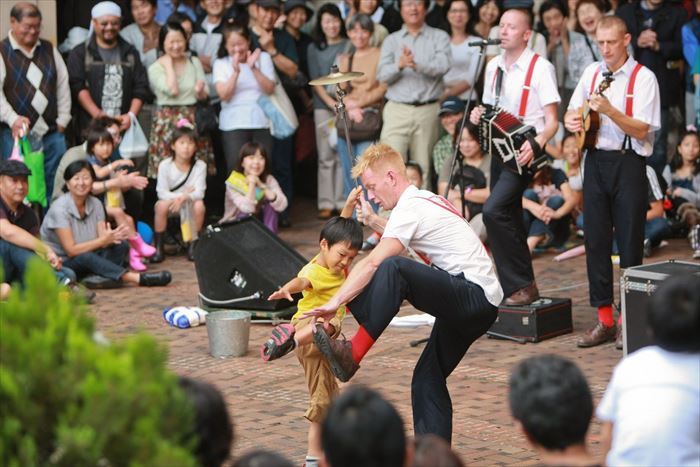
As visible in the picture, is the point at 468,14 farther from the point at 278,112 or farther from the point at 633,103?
the point at 633,103

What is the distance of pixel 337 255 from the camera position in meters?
6.40

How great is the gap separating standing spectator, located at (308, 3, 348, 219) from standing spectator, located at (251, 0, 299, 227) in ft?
0.81

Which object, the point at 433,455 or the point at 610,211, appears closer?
the point at 433,455

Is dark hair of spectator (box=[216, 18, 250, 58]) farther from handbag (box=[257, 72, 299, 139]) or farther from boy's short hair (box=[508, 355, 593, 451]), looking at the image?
boy's short hair (box=[508, 355, 593, 451])

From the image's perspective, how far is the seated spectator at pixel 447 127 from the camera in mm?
12055

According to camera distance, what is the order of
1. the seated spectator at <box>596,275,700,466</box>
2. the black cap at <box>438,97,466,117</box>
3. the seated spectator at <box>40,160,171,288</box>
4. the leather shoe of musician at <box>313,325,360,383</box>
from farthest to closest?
the black cap at <box>438,97,466,117</box> < the seated spectator at <box>40,160,171,288</box> < the leather shoe of musician at <box>313,325,360,383</box> < the seated spectator at <box>596,275,700,466</box>

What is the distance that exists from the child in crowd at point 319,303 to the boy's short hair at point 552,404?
229cm

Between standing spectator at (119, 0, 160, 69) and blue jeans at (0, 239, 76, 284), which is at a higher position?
standing spectator at (119, 0, 160, 69)

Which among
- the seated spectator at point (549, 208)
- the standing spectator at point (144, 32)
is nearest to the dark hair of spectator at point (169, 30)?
the standing spectator at point (144, 32)

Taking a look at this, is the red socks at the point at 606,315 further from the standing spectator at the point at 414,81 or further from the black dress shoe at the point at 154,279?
the standing spectator at the point at 414,81

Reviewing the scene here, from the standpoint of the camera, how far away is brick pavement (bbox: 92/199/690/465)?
21.9 feet

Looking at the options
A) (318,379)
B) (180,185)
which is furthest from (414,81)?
(318,379)

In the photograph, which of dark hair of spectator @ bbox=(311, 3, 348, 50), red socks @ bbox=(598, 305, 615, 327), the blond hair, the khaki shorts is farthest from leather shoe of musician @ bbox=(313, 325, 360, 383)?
dark hair of spectator @ bbox=(311, 3, 348, 50)

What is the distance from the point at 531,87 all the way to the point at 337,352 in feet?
11.3
